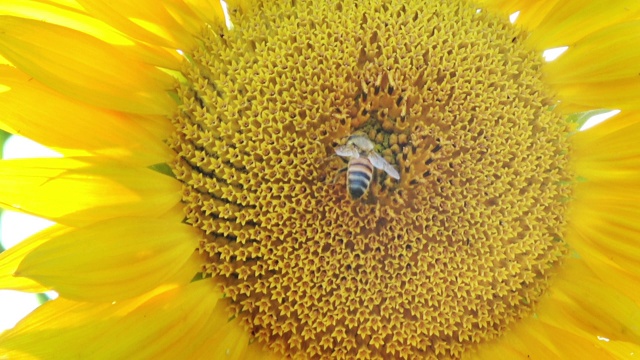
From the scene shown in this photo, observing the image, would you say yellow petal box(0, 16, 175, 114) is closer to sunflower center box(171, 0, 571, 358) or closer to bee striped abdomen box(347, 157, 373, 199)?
sunflower center box(171, 0, 571, 358)

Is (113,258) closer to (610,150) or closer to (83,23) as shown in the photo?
(83,23)

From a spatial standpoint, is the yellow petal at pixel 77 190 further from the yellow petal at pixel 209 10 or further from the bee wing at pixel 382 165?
the bee wing at pixel 382 165

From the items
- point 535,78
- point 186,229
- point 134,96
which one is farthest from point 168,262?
point 535,78

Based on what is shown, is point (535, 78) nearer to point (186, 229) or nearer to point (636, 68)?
point (636, 68)

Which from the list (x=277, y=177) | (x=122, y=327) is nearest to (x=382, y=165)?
(x=277, y=177)

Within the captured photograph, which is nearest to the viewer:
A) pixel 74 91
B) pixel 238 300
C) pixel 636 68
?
pixel 74 91

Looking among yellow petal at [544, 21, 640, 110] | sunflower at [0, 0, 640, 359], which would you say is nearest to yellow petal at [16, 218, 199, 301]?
sunflower at [0, 0, 640, 359]

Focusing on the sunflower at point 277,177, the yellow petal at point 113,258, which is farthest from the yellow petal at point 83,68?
the yellow petal at point 113,258
